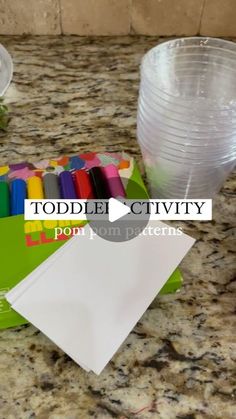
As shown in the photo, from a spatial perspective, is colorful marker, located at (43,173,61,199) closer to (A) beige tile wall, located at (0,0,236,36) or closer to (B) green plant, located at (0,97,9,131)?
(B) green plant, located at (0,97,9,131)

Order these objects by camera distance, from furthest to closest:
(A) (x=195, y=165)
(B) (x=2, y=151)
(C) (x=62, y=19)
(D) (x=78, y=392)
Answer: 1. (C) (x=62, y=19)
2. (B) (x=2, y=151)
3. (A) (x=195, y=165)
4. (D) (x=78, y=392)

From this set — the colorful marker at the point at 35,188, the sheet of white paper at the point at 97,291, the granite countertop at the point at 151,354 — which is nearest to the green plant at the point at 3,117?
the granite countertop at the point at 151,354

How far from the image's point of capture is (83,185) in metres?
0.54

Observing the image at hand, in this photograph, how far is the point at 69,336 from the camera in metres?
0.41

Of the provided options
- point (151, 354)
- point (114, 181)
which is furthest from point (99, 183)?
point (151, 354)

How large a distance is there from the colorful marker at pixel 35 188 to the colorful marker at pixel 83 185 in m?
0.05

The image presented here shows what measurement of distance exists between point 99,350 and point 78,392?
4 cm

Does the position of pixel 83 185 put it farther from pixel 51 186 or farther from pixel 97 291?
pixel 97 291

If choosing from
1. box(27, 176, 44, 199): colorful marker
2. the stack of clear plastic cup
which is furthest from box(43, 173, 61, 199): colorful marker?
the stack of clear plastic cup

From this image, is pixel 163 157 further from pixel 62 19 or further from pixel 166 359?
pixel 62 19

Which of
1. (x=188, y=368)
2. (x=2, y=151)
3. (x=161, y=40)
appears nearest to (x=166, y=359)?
(x=188, y=368)

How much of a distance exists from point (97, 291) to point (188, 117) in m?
0.22

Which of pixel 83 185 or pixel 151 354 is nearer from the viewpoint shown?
pixel 151 354

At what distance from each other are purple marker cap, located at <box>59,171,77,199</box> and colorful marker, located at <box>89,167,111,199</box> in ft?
0.10
